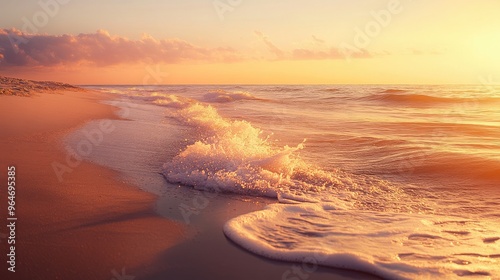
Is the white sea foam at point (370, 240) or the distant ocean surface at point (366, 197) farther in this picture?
the distant ocean surface at point (366, 197)

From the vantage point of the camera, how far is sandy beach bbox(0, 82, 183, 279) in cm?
316

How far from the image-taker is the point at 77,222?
3.92 metres

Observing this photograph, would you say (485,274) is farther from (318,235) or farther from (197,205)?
(197,205)

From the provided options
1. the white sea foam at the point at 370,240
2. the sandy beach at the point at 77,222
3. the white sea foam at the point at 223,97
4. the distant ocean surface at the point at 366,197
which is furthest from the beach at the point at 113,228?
the white sea foam at the point at 223,97

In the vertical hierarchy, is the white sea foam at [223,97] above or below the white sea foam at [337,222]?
above

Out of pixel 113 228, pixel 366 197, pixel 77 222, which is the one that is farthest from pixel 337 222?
pixel 77 222

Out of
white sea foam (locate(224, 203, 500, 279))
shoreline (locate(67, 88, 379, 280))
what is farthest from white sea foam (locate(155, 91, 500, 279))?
shoreline (locate(67, 88, 379, 280))

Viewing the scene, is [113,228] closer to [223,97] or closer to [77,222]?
[77,222]

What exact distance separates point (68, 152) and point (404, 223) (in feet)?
17.4

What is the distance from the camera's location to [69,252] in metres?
3.33

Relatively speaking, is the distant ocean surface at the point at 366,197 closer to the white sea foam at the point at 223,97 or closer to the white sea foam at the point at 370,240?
the white sea foam at the point at 370,240

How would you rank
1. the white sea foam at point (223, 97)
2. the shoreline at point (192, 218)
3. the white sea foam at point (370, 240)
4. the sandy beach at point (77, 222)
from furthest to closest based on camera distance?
1. the white sea foam at point (223, 97)
2. the white sea foam at point (370, 240)
3. the shoreline at point (192, 218)
4. the sandy beach at point (77, 222)

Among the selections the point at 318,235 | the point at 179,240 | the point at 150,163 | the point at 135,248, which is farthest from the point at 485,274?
the point at 150,163

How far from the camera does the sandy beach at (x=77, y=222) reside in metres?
3.16
